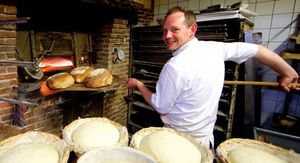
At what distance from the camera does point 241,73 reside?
2.65 m

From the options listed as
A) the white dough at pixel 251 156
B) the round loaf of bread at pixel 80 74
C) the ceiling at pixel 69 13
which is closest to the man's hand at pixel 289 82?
the white dough at pixel 251 156

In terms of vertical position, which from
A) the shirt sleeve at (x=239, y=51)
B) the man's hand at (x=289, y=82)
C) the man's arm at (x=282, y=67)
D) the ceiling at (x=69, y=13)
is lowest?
the man's hand at (x=289, y=82)

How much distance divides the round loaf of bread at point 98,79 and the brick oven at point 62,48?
12 centimetres

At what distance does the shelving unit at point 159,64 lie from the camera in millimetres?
2584

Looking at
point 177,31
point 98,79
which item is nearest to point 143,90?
point 177,31

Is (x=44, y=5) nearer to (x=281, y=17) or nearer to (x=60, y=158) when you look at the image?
(x=60, y=158)

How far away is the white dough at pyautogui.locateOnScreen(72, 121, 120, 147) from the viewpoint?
83 centimetres

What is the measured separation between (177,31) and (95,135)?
1.02 metres

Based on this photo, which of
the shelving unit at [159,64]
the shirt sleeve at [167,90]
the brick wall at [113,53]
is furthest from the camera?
the brick wall at [113,53]

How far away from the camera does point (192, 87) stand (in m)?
1.42

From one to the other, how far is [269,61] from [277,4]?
1776 millimetres

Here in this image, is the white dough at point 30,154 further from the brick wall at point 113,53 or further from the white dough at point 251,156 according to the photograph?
the brick wall at point 113,53

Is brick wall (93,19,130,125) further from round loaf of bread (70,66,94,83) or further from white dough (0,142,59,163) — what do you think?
white dough (0,142,59,163)

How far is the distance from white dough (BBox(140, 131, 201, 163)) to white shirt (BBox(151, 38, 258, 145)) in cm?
57
